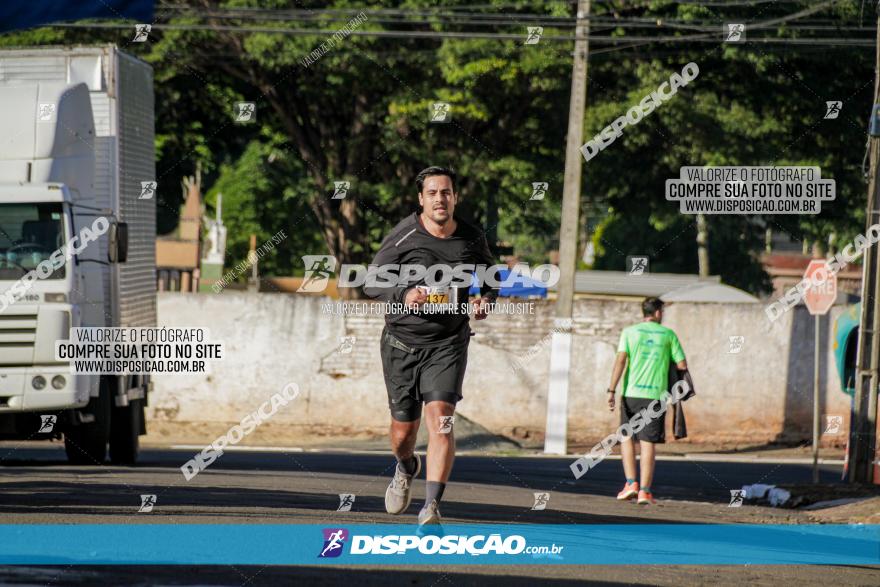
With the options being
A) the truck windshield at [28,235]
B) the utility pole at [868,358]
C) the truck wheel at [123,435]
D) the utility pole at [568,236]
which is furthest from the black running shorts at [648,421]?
the utility pole at [568,236]

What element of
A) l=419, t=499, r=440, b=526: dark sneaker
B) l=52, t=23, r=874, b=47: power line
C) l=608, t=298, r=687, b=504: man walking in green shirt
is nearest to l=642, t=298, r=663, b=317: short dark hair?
l=608, t=298, r=687, b=504: man walking in green shirt

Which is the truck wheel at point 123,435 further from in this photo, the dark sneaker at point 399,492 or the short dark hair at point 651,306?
the dark sneaker at point 399,492

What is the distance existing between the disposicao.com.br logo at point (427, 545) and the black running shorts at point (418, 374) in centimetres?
76

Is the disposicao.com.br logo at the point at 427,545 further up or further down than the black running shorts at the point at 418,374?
further down

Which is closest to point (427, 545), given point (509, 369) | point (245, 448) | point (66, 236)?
point (66, 236)

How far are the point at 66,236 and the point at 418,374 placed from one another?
22.7 feet

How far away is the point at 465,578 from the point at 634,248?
60143 mm

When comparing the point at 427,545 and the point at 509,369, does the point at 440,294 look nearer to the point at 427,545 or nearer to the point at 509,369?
the point at 427,545

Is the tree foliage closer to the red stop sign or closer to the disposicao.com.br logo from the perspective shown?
the red stop sign

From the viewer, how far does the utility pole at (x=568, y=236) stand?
2408cm

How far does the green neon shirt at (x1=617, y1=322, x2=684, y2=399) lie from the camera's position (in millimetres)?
13922

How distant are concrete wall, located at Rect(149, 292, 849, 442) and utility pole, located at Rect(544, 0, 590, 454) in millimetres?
1780

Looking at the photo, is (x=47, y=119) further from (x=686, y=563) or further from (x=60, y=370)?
(x=686, y=563)

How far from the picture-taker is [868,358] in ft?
53.7
